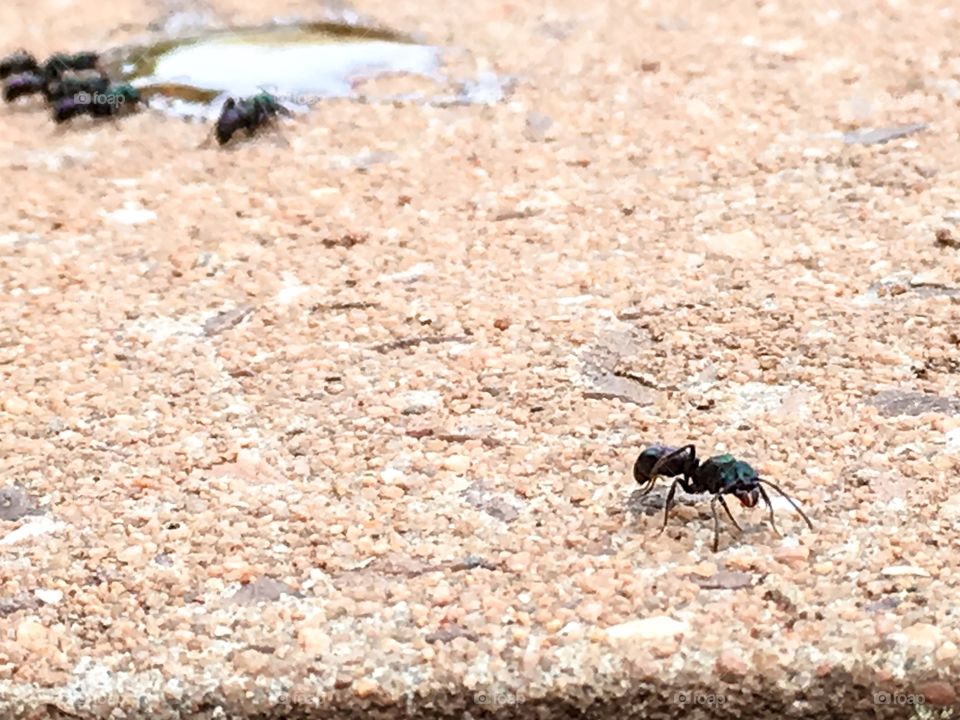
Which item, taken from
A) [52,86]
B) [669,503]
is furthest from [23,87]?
[669,503]

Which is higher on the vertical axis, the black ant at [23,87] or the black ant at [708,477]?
the black ant at [23,87]

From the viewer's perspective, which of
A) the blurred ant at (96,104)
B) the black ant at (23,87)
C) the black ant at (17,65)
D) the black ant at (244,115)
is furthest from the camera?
the black ant at (17,65)

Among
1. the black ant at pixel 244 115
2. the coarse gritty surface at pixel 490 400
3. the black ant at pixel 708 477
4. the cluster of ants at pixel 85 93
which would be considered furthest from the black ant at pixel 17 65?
the black ant at pixel 708 477

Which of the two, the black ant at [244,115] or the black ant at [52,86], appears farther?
the black ant at [52,86]

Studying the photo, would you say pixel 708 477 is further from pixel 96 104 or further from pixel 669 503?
pixel 96 104

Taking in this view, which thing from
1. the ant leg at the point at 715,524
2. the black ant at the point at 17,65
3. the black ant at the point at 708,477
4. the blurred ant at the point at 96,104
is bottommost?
the ant leg at the point at 715,524

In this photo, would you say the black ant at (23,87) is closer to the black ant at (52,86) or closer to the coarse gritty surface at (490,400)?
the black ant at (52,86)

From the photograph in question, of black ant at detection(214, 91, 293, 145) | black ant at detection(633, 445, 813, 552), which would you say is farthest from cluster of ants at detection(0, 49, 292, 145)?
black ant at detection(633, 445, 813, 552)

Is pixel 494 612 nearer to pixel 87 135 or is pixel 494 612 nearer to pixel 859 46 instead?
pixel 87 135

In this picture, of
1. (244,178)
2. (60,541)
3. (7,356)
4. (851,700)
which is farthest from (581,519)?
(244,178)
